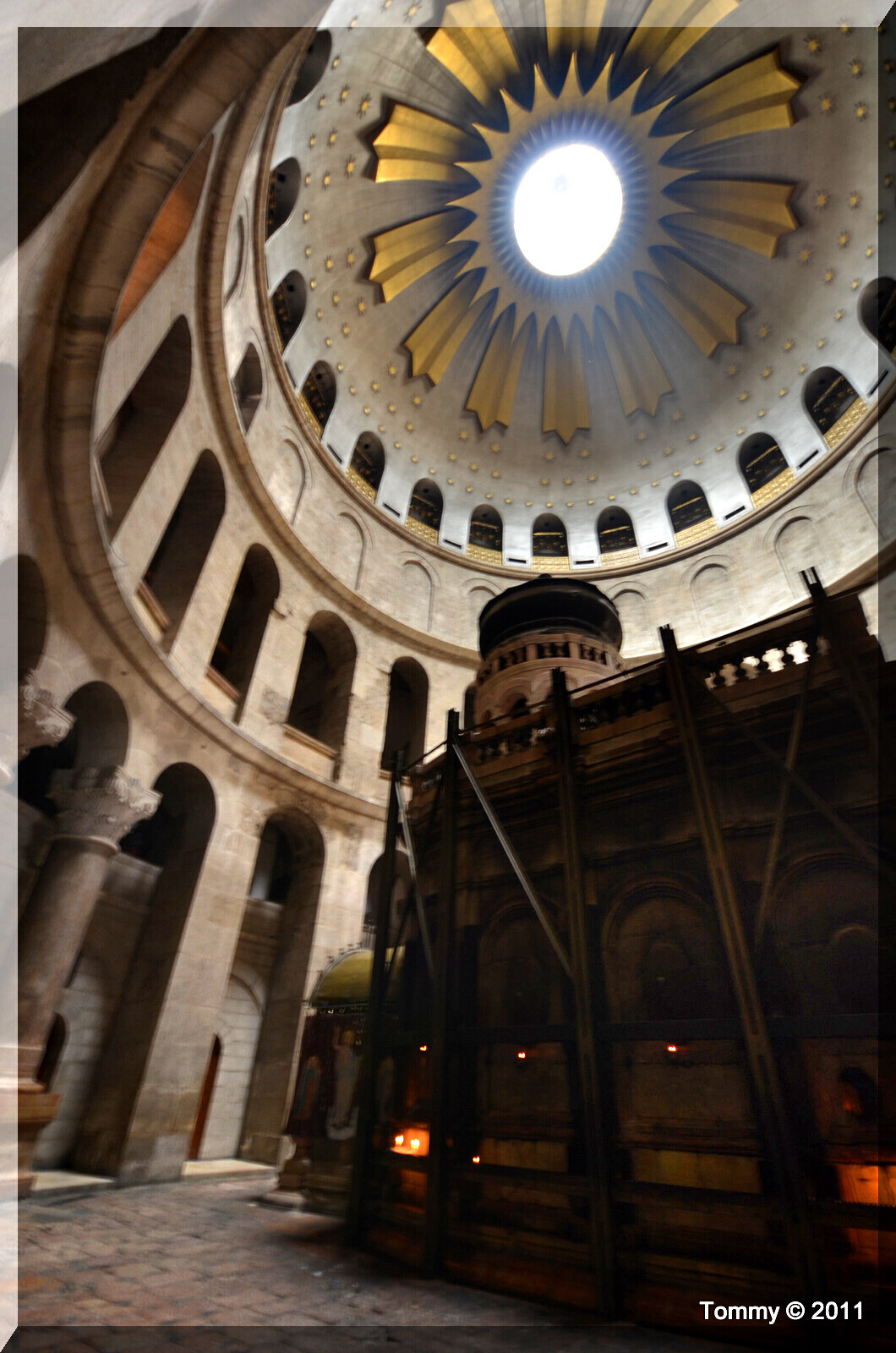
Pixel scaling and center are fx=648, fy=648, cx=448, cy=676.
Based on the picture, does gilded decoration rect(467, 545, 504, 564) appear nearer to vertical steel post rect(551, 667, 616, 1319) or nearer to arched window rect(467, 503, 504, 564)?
arched window rect(467, 503, 504, 564)

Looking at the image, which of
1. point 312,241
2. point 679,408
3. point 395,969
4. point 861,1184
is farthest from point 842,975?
point 679,408

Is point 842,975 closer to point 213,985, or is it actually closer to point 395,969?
point 395,969

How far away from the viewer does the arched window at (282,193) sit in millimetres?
16625

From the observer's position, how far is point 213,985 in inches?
466

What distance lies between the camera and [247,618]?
54.9ft

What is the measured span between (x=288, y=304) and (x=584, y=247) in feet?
43.0

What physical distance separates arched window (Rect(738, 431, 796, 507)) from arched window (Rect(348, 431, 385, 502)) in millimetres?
12619

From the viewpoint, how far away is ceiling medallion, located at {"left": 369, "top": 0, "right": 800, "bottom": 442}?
20531mm

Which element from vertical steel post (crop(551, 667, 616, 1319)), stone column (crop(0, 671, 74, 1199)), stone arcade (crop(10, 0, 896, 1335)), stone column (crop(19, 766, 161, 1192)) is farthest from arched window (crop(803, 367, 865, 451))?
stone column (crop(0, 671, 74, 1199))

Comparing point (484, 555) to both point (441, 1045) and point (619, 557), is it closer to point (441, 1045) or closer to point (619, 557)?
point (619, 557)

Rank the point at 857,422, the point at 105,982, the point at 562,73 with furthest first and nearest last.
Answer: the point at 562,73
the point at 857,422
the point at 105,982

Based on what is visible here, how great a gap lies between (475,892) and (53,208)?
823 centimetres

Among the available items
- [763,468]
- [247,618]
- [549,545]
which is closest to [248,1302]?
[247,618]

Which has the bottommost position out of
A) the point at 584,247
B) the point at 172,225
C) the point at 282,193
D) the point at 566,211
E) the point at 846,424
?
the point at 172,225
